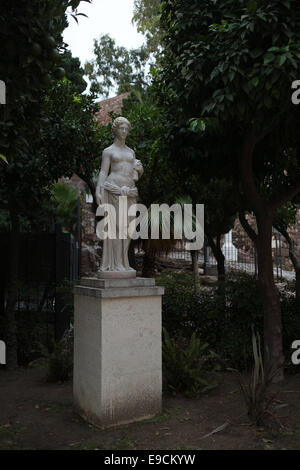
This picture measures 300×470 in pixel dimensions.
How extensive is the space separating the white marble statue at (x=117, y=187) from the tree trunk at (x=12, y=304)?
8.85 feet

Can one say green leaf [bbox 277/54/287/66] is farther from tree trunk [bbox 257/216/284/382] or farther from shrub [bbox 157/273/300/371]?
shrub [bbox 157/273/300/371]

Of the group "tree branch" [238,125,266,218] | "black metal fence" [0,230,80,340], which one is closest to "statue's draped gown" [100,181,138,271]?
"tree branch" [238,125,266,218]

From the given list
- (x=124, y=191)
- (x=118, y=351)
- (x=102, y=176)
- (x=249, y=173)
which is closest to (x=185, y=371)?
(x=118, y=351)

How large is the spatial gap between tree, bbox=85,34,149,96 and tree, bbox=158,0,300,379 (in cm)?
2023

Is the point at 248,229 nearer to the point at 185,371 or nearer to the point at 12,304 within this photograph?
the point at 185,371

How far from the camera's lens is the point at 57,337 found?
26.1 feet

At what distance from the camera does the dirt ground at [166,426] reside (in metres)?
4.03

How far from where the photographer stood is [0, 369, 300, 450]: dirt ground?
403 cm

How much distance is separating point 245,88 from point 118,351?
3.26m

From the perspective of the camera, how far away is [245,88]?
469 cm

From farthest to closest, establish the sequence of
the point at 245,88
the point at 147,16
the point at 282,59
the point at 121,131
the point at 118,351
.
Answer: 1. the point at 147,16
2. the point at 121,131
3. the point at 245,88
4. the point at 118,351
5. the point at 282,59

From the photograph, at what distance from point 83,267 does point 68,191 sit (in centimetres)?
321

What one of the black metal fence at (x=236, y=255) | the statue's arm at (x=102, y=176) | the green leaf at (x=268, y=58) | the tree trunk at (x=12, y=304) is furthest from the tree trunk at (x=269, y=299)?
the black metal fence at (x=236, y=255)

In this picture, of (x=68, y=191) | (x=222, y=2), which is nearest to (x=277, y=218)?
(x=222, y=2)
